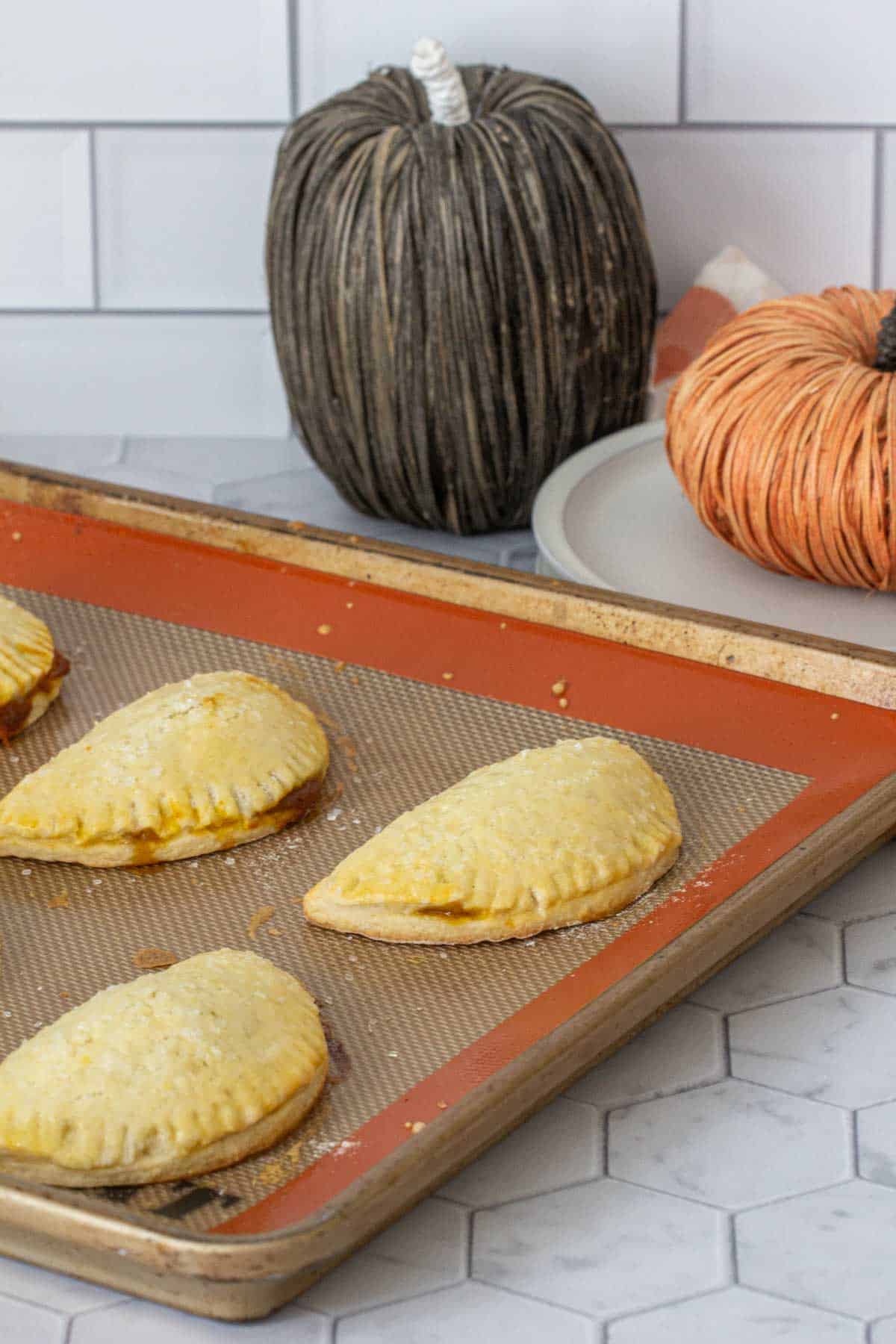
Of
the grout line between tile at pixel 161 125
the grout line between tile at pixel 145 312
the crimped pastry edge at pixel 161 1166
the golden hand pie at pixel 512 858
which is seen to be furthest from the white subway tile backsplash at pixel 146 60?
the crimped pastry edge at pixel 161 1166

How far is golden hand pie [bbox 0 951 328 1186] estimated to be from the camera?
69cm

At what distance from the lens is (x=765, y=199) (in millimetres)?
1499

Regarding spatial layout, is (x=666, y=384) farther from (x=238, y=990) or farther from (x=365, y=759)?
(x=238, y=990)

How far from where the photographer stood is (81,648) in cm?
107

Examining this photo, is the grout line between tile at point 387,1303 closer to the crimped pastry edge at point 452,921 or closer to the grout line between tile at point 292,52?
the crimped pastry edge at point 452,921

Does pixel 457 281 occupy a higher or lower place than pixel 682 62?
lower

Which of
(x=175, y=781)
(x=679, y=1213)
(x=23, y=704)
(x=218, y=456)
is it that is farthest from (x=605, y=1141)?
(x=218, y=456)

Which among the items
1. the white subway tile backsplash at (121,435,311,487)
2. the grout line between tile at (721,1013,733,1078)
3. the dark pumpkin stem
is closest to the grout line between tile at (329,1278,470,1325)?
the grout line between tile at (721,1013,733,1078)

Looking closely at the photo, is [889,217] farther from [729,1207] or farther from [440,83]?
[729,1207]

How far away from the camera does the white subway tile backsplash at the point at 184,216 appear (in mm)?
1512

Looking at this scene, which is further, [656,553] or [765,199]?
[765,199]

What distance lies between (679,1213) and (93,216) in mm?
1071

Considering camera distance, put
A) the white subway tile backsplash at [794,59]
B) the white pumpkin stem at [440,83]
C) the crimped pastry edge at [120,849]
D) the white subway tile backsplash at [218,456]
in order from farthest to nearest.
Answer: the white subway tile backsplash at [218,456]
the white subway tile backsplash at [794,59]
the white pumpkin stem at [440,83]
the crimped pastry edge at [120,849]

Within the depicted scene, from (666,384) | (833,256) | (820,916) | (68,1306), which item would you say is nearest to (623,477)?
(666,384)
